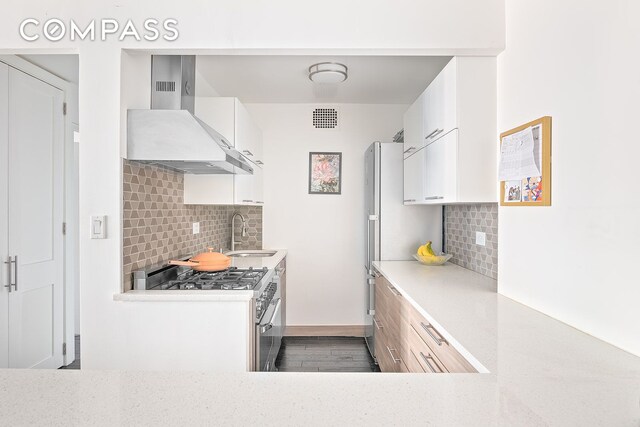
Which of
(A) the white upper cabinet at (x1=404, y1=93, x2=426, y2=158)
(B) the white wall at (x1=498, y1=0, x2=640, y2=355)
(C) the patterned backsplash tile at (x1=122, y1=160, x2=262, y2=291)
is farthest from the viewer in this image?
(A) the white upper cabinet at (x1=404, y1=93, x2=426, y2=158)

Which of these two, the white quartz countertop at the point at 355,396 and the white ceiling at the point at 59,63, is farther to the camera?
the white ceiling at the point at 59,63

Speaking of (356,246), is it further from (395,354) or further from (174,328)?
(174,328)

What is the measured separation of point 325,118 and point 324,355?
246 cm

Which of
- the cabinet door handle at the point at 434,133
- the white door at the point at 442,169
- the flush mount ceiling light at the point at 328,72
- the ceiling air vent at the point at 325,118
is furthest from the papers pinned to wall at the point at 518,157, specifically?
A: the ceiling air vent at the point at 325,118

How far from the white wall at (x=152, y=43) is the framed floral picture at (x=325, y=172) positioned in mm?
2189

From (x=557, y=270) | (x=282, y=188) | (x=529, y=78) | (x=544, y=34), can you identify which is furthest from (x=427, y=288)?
(x=282, y=188)

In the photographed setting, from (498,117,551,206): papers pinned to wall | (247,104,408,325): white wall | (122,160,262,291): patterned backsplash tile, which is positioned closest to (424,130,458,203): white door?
(498,117,551,206): papers pinned to wall

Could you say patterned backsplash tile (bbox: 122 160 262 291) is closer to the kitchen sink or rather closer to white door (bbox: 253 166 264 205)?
the kitchen sink

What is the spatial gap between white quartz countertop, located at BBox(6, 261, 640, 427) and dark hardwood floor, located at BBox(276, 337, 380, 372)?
7.45ft

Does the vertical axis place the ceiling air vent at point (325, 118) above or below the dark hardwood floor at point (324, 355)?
above

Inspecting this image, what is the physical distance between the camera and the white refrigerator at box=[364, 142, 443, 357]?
11.4 ft

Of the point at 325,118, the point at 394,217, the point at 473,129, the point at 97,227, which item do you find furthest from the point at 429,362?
the point at 325,118

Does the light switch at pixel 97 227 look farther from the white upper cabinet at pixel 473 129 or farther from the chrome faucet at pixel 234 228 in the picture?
the chrome faucet at pixel 234 228

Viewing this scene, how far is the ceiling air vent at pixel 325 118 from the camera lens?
4.19 m
